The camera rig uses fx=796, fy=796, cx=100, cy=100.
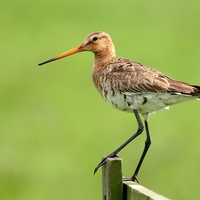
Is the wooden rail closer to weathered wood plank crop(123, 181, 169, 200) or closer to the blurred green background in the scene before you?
weathered wood plank crop(123, 181, 169, 200)

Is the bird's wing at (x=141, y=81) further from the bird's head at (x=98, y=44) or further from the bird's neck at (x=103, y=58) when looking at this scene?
the bird's head at (x=98, y=44)

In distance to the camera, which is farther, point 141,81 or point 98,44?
point 98,44

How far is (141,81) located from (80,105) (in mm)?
8336

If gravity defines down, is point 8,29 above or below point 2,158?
above

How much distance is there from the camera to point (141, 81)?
8195 millimetres

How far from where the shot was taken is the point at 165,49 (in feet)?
63.6

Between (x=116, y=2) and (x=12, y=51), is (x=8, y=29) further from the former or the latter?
(x=116, y=2)

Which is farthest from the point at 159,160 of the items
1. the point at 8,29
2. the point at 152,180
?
the point at 8,29

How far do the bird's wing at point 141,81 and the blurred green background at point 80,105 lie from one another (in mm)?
4495

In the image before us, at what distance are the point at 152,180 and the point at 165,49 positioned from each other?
6.63 m

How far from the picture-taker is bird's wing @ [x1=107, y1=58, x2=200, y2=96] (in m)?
7.91

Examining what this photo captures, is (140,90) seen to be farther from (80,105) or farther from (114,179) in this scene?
(80,105)

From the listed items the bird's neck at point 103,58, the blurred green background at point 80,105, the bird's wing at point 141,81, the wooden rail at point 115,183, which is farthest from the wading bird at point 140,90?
the blurred green background at point 80,105

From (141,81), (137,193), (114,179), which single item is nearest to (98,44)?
(141,81)
